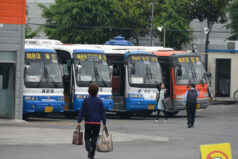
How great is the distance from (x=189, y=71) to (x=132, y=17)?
2601 cm

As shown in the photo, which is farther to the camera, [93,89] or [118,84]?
[118,84]

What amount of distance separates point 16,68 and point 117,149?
9.94 meters

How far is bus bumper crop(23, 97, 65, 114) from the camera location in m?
25.5

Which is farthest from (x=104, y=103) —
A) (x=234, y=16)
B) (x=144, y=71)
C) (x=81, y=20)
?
(x=81, y=20)

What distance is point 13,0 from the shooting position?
977 inches

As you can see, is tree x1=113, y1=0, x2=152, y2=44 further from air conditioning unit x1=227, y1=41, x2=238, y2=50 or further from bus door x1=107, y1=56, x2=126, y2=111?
bus door x1=107, y1=56, x2=126, y2=111

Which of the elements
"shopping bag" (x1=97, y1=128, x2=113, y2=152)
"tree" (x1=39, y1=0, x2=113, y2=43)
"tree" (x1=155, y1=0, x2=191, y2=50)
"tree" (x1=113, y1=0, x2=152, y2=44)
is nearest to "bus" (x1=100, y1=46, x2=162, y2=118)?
"shopping bag" (x1=97, y1=128, x2=113, y2=152)

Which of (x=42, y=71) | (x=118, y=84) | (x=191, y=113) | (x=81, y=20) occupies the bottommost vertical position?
(x=191, y=113)

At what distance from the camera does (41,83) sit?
26.1 m

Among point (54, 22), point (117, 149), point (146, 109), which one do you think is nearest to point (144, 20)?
point (54, 22)

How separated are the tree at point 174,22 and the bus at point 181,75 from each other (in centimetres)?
2374

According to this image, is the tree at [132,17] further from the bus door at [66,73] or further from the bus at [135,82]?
the bus door at [66,73]

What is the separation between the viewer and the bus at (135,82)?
28.9 meters

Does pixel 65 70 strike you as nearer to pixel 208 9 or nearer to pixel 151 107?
pixel 151 107
